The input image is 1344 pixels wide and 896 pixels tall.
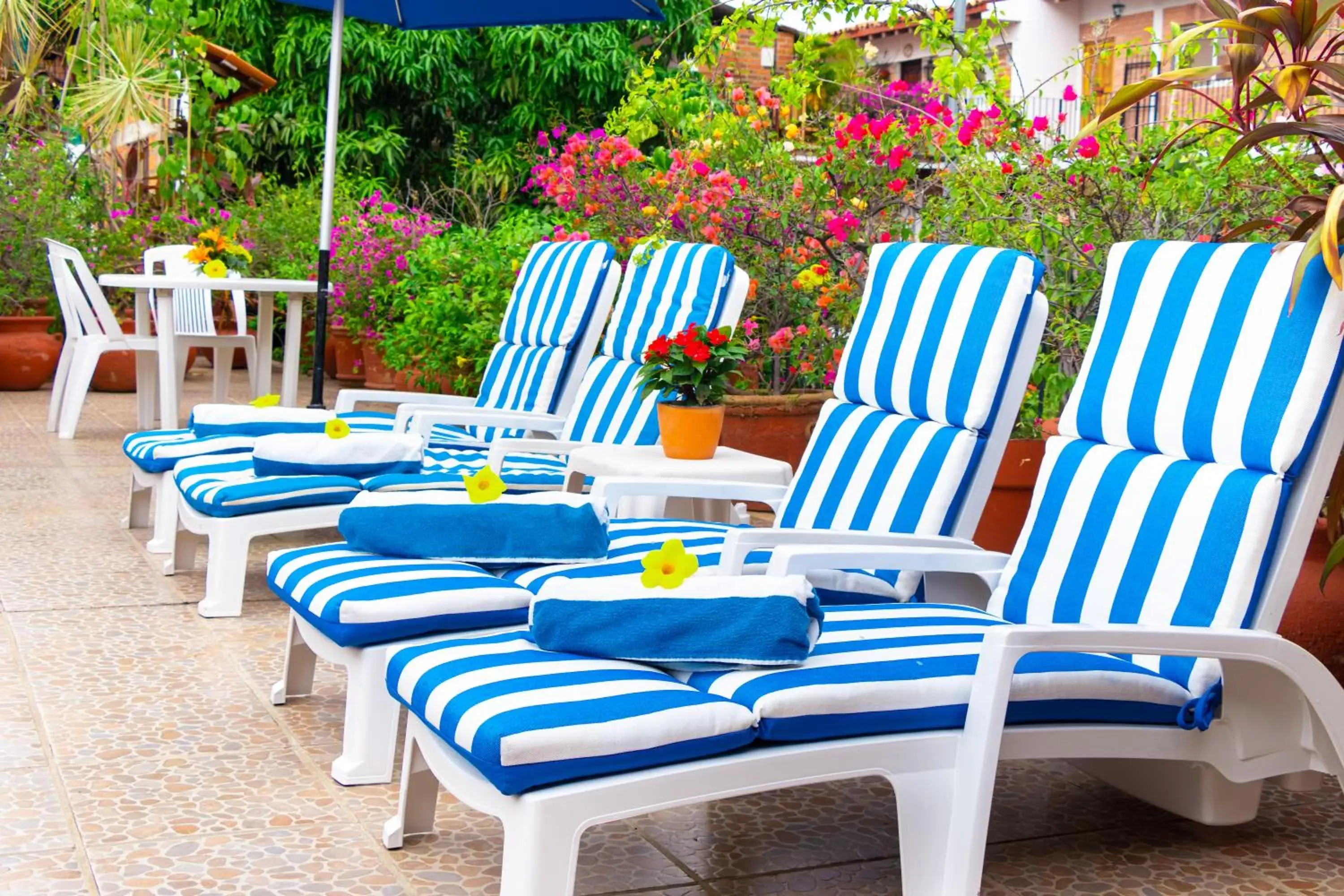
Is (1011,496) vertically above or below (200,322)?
above

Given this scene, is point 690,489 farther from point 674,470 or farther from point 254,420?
point 254,420

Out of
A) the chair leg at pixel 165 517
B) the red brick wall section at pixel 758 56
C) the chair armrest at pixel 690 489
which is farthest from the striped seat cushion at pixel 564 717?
the red brick wall section at pixel 758 56

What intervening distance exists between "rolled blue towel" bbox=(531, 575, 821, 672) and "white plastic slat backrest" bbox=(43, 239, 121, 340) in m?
5.94

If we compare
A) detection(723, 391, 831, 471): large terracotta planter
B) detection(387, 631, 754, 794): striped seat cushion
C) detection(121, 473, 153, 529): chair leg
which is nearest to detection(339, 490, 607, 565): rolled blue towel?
detection(387, 631, 754, 794): striped seat cushion

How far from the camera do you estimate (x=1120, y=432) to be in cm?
277

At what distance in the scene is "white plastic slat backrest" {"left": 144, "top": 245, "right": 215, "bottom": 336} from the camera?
317 inches

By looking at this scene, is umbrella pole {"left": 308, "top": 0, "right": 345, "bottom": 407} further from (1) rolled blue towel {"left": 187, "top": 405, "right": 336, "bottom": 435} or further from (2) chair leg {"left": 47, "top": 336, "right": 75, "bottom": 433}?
(2) chair leg {"left": 47, "top": 336, "right": 75, "bottom": 433}

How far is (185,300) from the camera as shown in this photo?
26.9 feet

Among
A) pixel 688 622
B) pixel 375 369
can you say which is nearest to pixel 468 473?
pixel 688 622

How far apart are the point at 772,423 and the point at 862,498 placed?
2306 millimetres

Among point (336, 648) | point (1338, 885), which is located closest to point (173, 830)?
point (336, 648)

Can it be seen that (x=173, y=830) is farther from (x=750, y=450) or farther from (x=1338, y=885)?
(x=750, y=450)

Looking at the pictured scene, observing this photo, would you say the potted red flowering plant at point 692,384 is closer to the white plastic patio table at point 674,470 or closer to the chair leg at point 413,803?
the white plastic patio table at point 674,470

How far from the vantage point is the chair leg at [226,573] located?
416cm
